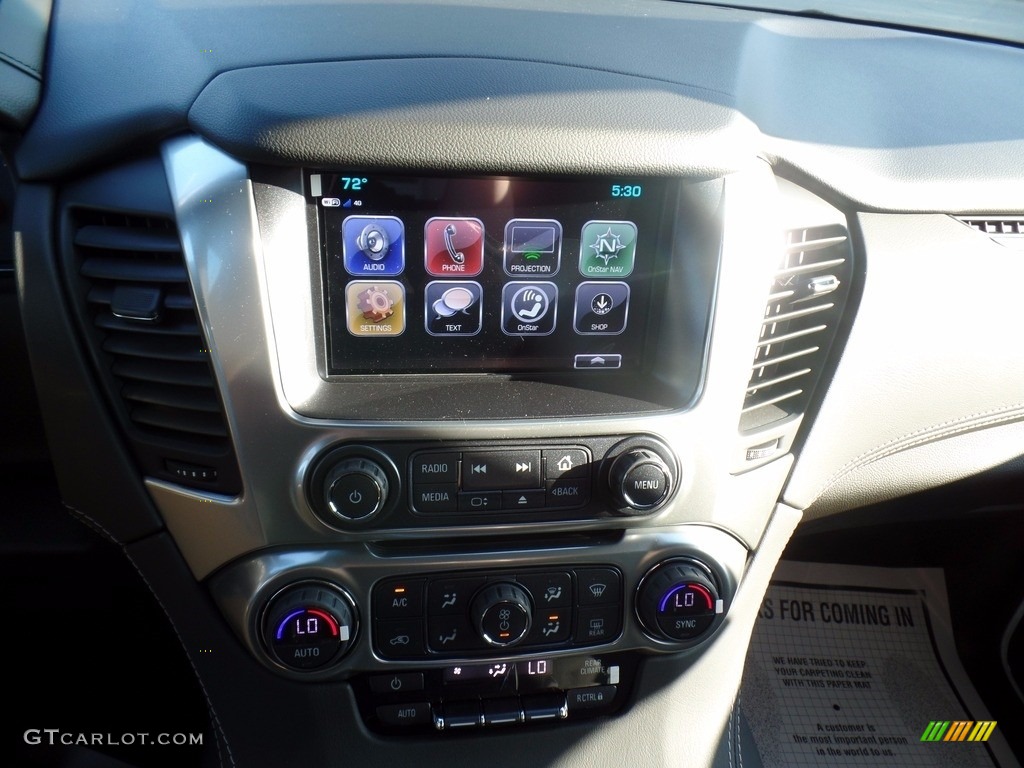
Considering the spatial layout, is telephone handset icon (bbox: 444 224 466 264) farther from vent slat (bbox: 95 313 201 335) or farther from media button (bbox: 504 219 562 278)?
vent slat (bbox: 95 313 201 335)

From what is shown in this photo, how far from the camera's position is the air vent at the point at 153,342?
0.99 m

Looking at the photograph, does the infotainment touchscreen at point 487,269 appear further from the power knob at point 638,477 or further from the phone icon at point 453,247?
the power knob at point 638,477

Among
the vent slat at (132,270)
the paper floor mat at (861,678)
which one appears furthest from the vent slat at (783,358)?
the paper floor mat at (861,678)

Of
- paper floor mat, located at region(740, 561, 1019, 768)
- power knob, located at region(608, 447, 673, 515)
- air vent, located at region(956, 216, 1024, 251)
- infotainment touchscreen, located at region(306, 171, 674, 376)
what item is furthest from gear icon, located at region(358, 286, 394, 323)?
paper floor mat, located at region(740, 561, 1019, 768)

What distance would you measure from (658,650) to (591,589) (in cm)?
16

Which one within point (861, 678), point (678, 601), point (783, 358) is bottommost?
point (861, 678)

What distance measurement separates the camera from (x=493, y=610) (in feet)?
3.67

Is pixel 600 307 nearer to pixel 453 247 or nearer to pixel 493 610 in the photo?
pixel 453 247

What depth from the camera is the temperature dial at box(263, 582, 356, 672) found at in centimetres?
109

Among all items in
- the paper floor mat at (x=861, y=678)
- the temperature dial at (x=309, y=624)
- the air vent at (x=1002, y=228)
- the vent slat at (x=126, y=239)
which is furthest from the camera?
the paper floor mat at (x=861, y=678)

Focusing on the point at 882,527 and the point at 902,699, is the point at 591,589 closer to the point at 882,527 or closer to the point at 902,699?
the point at 882,527

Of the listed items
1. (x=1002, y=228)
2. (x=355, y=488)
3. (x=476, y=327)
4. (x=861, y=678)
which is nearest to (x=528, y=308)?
(x=476, y=327)

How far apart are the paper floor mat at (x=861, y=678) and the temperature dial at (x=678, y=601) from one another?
78cm

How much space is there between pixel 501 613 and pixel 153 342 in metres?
0.55
